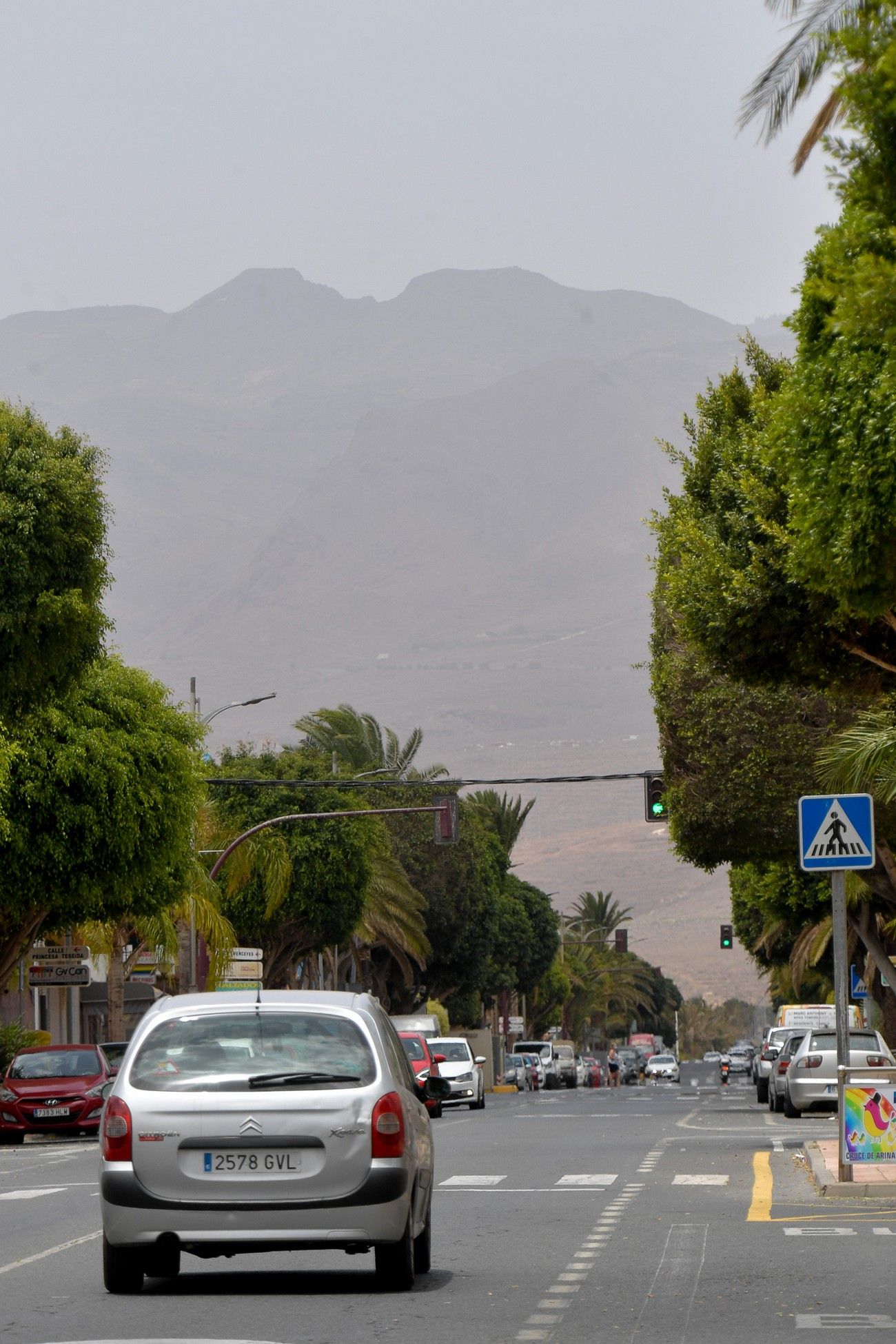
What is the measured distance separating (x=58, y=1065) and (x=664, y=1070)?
8462 cm

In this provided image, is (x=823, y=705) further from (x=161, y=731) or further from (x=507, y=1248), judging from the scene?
(x=507, y=1248)

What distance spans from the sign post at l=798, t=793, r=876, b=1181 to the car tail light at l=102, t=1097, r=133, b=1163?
813 cm

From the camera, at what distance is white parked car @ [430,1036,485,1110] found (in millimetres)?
45406

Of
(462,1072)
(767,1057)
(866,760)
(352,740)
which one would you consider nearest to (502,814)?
(352,740)

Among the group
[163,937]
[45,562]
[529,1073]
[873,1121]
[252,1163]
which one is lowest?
[529,1073]

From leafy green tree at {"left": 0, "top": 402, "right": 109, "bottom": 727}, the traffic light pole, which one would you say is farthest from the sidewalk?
leafy green tree at {"left": 0, "top": 402, "right": 109, "bottom": 727}

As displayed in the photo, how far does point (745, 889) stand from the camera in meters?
63.3

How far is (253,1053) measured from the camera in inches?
446

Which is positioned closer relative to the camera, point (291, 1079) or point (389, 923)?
point (291, 1079)

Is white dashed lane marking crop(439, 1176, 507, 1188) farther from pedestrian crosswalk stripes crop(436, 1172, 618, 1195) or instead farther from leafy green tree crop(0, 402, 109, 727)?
leafy green tree crop(0, 402, 109, 727)

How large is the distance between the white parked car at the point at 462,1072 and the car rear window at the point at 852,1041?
12.9 meters

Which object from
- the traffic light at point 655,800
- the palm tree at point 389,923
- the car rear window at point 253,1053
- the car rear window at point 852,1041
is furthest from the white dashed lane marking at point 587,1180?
the palm tree at point 389,923

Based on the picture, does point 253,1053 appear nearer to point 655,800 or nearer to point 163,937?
point 655,800

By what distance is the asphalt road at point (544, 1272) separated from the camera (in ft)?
33.2
